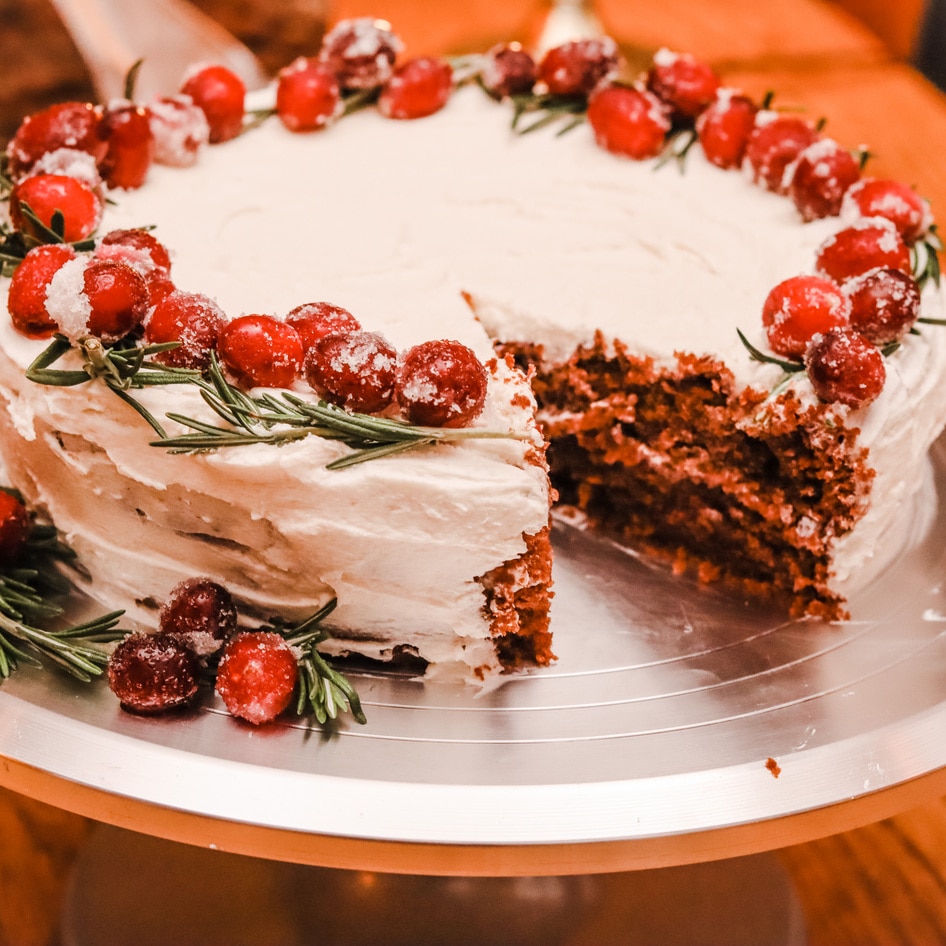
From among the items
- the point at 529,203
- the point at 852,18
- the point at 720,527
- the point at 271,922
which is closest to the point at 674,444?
the point at 720,527

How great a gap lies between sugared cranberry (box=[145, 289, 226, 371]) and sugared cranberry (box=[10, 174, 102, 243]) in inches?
20.4

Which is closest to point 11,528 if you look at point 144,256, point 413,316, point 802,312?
point 144,256

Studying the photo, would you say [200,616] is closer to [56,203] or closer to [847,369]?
[56,203]

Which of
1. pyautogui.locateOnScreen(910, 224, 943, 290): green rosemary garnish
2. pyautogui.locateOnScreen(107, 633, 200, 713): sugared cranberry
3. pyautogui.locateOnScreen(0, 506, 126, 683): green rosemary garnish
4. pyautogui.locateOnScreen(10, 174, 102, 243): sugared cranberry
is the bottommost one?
pyautogui.locateOnScreen(0, 506, 126, 683): green rosemary garnish

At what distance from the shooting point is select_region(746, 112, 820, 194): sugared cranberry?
9.11ft

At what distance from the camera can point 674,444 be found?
2.54m

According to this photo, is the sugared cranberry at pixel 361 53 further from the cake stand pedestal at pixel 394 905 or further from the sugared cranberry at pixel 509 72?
the cake stand pedestal at pixel 394 905

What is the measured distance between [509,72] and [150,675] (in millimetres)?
2125

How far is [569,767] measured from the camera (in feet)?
6.04

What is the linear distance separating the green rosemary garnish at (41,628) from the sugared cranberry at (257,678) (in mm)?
242

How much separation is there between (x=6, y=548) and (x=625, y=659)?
4.13 feet

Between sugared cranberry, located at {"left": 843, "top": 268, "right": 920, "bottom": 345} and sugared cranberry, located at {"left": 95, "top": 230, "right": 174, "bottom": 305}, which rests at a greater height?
sugared cranberry, located at {"left": 843, "top": 268, "right": 920, "bottom": 345}

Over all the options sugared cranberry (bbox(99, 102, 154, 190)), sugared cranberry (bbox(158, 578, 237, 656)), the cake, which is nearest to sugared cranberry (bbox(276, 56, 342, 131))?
the cake

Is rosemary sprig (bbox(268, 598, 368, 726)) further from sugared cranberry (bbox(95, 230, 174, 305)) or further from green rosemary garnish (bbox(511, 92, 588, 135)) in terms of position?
green rosemary garnish (bbox(511, 92, 588, 135))
